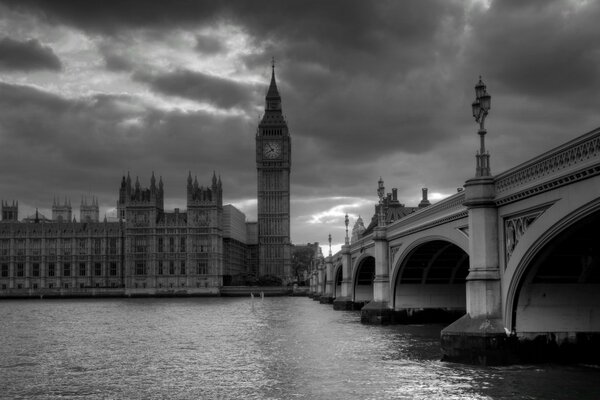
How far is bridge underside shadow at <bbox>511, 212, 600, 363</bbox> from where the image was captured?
914 inches

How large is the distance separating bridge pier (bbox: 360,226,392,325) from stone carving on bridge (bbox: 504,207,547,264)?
22.9 m

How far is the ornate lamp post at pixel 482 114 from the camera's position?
24797mm

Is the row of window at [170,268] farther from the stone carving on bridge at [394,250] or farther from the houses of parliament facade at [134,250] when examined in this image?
the stone carving on bridge at [394,250]

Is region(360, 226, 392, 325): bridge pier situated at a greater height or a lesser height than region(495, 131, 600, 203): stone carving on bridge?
lesser

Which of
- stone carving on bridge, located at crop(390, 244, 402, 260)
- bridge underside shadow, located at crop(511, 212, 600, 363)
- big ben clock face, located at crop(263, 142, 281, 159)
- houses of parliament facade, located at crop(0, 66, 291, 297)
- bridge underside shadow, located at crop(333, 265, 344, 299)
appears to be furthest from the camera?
big ben clock face, located at crop(263, 142, 281, 159)

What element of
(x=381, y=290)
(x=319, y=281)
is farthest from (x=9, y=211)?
(x=381, y=290)

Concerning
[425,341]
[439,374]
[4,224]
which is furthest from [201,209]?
[439,374]

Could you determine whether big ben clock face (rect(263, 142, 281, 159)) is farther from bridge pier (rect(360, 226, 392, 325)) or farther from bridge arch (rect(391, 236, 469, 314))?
bridge arch (rect(391, 236, 469, 314))

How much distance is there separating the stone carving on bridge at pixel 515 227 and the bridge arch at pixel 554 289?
0.45m

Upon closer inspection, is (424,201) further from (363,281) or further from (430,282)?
(430,282)

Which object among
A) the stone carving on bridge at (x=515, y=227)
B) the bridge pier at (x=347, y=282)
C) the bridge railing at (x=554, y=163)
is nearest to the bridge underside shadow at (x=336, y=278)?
the bridge pier at (x=347, y=282)

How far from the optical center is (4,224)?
6112 inches

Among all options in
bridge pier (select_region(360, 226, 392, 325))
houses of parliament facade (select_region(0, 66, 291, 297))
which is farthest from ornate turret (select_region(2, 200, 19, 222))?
bridge pier (select_region(360, 226, 392, 325))

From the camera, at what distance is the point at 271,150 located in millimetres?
171875
